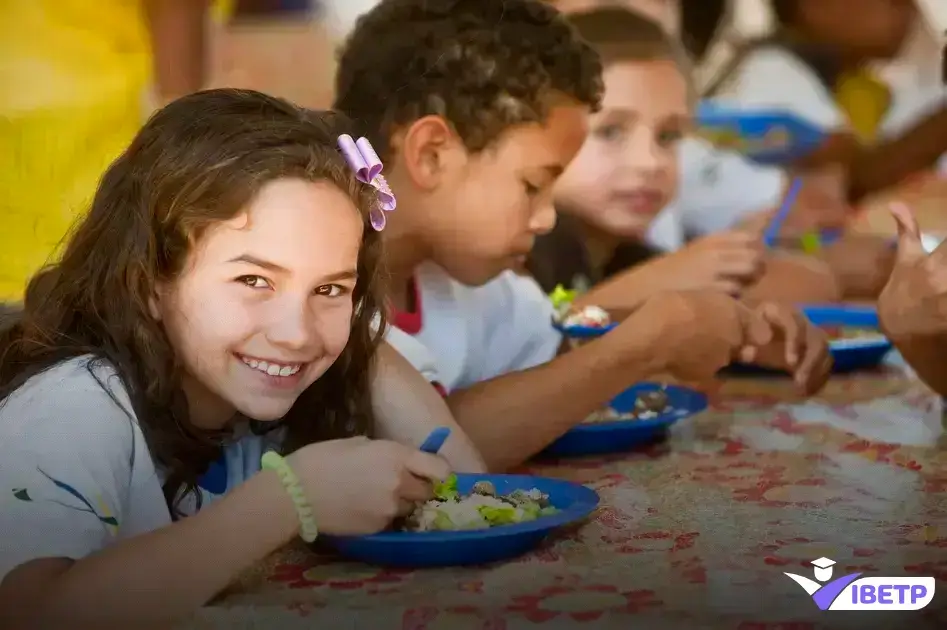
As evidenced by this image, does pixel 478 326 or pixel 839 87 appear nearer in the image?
pixel 478 326

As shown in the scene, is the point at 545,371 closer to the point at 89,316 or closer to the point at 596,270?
the point at 89,316

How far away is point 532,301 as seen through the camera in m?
1.18

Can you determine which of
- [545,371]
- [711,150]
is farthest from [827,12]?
[545,371]

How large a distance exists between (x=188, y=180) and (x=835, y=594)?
43cm

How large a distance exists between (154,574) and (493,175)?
469 millimetres

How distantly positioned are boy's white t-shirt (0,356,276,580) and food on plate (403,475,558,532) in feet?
0.48

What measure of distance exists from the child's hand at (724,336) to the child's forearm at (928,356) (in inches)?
2.8

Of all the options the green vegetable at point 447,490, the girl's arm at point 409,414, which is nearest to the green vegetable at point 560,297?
the girl's arm at point 409,414

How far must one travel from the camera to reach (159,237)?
0.69 meters

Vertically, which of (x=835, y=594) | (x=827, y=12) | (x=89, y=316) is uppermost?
(x=827, y=12)

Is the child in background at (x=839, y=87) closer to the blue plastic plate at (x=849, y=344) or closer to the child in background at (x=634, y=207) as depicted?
the child in background at (x=634, y=207)

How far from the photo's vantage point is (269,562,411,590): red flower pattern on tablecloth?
62cm

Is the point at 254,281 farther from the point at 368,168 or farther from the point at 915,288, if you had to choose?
the point at 915,288

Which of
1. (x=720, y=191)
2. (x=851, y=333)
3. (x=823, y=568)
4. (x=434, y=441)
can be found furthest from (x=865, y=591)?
(x=720, y=191)
